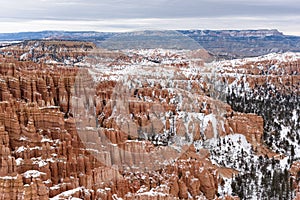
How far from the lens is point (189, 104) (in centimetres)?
5097

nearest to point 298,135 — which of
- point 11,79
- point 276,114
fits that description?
point 276,114

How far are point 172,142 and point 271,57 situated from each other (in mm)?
98621

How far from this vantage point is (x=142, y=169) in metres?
28.8

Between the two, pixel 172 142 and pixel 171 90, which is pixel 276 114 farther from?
pixel 172 142

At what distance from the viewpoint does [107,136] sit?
1180 inches

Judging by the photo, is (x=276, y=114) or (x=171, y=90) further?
(x=276, y=114)

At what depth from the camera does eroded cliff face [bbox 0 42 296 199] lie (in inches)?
912

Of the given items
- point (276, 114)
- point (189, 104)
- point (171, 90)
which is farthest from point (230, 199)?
point (276, 114)

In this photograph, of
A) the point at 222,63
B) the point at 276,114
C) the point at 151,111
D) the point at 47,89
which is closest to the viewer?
the point at 47,89

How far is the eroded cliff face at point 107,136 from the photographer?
2317cm

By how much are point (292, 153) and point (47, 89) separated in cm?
2531

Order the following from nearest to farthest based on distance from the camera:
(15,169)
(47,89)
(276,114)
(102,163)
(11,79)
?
(15,169) < (102,163) < (11,79) < (47,89) < (276,114)

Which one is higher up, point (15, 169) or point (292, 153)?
point (15, 169)

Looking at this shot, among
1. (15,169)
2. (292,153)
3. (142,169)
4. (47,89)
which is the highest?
(47,89)
